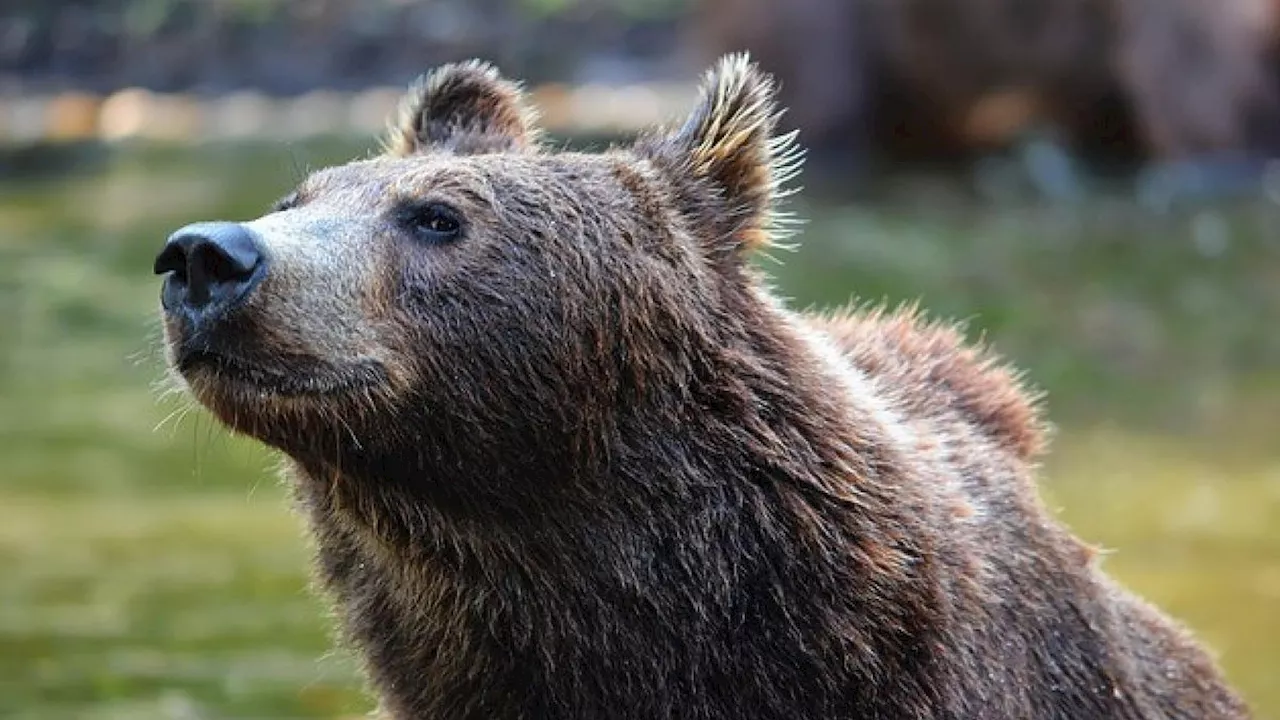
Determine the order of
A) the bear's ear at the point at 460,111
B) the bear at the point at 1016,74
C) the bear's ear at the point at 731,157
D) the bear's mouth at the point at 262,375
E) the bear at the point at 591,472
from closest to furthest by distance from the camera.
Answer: the bear's mouth at the point at 262,375, the bear at the point at 591,472, the bear's ear at the point at 731,157, the bear's ear at the point at 460,111, the bear at the point at 1016,74

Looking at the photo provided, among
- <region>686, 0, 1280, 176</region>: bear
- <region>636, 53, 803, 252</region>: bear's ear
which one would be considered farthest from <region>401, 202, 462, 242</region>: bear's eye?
<region>686, 0, 1280, 176</region>: bear

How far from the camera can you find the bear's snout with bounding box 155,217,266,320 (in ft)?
14.2

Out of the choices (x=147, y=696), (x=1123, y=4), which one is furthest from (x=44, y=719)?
(x=1123, y=4)

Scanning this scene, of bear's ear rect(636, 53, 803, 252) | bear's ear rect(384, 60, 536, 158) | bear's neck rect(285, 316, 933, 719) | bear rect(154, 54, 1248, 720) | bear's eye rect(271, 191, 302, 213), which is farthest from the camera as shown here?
bear's ear rect(384, 60, 536, 158)

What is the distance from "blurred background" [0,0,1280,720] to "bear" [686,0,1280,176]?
31 millimetres

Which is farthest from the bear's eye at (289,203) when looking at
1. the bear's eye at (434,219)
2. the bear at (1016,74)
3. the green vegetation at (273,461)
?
the bear at (1016,74)

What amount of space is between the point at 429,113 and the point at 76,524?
4378 millimetres

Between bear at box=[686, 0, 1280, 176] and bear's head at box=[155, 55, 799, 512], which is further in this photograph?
bear at box=[686, 0, 1280, 176]

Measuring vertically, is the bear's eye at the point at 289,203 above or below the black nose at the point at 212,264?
above

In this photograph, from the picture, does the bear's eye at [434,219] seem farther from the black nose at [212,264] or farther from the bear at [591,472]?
the black nose at [212,264]

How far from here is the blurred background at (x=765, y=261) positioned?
8445 mm

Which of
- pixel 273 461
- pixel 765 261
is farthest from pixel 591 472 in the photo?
pixel 765 261

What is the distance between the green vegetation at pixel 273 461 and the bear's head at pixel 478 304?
1.68 ft

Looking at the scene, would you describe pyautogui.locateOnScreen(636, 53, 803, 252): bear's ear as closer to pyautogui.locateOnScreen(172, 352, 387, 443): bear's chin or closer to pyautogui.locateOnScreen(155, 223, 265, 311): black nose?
pyautogui.locateOnScreen(172, 352, 387, 443): bear's chin
